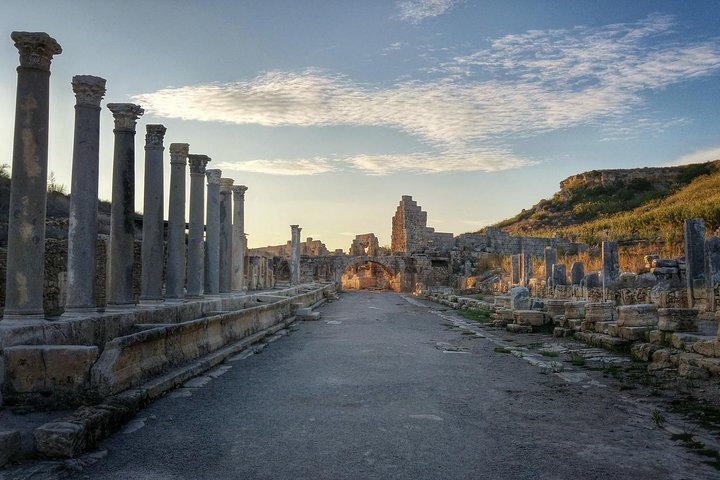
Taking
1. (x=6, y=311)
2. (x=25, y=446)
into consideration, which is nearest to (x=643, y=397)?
(x=25, y=446)

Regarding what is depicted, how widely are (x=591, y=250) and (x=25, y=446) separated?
124 feet

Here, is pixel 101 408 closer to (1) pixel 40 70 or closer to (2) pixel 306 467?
(2) pixel 306 467

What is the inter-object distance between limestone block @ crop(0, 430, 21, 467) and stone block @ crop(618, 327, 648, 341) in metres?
9.40

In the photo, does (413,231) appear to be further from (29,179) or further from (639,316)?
(29,179)

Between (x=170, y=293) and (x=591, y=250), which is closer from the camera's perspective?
(x=170, y=293)

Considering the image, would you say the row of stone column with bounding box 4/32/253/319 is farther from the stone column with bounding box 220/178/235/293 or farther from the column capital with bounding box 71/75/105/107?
the stone column with bounding box 220/178/235/293

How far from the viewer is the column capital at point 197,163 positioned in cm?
1588

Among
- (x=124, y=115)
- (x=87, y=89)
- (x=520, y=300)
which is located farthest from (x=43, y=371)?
(x=520, y=300)

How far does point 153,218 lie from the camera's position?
12.7 m

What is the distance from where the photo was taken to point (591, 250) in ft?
126

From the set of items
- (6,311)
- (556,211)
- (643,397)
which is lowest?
(643,397)

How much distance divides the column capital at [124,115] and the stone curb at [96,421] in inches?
210

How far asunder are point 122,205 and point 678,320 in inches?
378

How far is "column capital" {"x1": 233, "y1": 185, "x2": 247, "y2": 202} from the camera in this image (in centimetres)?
2189
